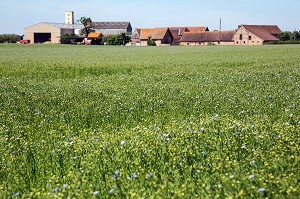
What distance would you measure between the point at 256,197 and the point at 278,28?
147742 millimetres

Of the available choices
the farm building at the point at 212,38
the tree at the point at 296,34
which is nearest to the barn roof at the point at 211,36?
the farm building at the point at 212,38

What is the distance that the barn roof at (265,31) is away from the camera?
128 m

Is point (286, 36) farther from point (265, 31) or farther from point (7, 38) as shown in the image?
point (7, 38)

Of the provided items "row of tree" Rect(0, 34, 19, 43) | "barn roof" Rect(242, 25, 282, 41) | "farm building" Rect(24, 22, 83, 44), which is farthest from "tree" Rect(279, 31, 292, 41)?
"row of tree" Rect(0, 34, 19, 43)

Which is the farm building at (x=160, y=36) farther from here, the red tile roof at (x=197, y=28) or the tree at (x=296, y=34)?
the tree at (x=296, y=34)

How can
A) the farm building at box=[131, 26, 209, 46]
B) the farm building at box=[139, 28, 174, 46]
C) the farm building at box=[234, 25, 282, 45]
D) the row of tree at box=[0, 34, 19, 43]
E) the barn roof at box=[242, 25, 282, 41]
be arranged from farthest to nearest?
1. the farm building at box=[131, 26, 209, 46]
2. the farm building at box=[139, 28, 174, 46]
3. the barn roof at box=[242, 25, 282, 41]
4. the farm building at box=[234, 25, 282, 45]
5. the row of tree at box=[0, 34, 19, 43]

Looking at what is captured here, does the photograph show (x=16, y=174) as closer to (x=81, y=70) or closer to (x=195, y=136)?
(x=195, y=136)

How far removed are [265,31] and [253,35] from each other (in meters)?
10.3

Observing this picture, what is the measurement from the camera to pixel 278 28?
462ft

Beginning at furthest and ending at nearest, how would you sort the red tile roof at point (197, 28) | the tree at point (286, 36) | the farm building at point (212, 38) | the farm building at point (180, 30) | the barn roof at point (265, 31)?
1. the red tile roof at point (197, 28)
2. the farm building at point (180, 30)
3. the farm building at point (212, 38)
4. the barn roof at point (265, 31)
5. the tree at point (286, 36)

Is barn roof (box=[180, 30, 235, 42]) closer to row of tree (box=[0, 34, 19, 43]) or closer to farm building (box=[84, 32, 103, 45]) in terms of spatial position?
farm building (box=[84, 32, 103, 45])

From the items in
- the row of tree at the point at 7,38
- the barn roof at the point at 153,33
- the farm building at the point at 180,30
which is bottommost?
the row of tree at the point at 7,38

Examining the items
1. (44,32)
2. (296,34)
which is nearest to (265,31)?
(296,34)

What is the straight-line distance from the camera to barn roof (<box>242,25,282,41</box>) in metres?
128
